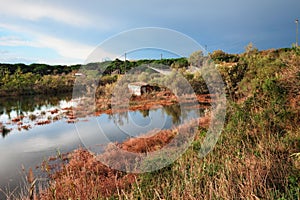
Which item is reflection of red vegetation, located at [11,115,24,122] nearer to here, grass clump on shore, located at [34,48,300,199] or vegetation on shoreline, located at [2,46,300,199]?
vegetation on shoreline, located at [2,46,300,199]

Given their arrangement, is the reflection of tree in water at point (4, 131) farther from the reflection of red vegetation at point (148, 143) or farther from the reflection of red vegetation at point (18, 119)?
the reflection of red vegetation at point (148, 143)

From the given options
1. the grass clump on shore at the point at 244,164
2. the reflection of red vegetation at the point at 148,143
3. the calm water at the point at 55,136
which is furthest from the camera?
the reflection of red vegetation at the point at 148,143

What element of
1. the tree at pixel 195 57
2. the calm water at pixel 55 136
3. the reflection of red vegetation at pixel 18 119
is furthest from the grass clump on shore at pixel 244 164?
the reflection of red vegetation at pixel 18 119

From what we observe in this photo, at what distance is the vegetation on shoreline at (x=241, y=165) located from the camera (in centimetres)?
205

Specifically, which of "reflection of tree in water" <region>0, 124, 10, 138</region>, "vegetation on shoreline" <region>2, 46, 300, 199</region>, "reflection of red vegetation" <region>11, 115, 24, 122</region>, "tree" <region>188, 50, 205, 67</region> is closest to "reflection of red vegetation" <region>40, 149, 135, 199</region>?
"vegetation on shoreline" <region>2, 46, 300, 199</region>

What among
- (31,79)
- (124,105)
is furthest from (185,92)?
(31,79)

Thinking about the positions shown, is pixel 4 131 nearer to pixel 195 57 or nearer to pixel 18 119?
pixel 18 119

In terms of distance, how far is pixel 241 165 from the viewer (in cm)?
240

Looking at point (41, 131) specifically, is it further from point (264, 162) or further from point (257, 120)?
point (264, 162)

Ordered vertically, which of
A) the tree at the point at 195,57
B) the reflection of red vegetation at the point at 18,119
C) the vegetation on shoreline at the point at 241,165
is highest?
the tree at the point at 195,57

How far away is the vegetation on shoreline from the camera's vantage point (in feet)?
6.73

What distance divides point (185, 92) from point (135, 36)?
842 cm

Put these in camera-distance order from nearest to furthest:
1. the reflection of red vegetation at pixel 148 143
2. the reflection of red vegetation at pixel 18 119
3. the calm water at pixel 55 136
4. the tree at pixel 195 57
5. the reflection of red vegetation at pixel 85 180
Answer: the reflection of red vegetation at pixel 85 180
the tree at pixel 195 57
the calm water at pixel 55 136
the reflection of red vegetation at pixel 148 143
the reflection of red vegetation at pixel 18 119

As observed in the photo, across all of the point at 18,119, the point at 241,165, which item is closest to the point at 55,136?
the point at 18,119
